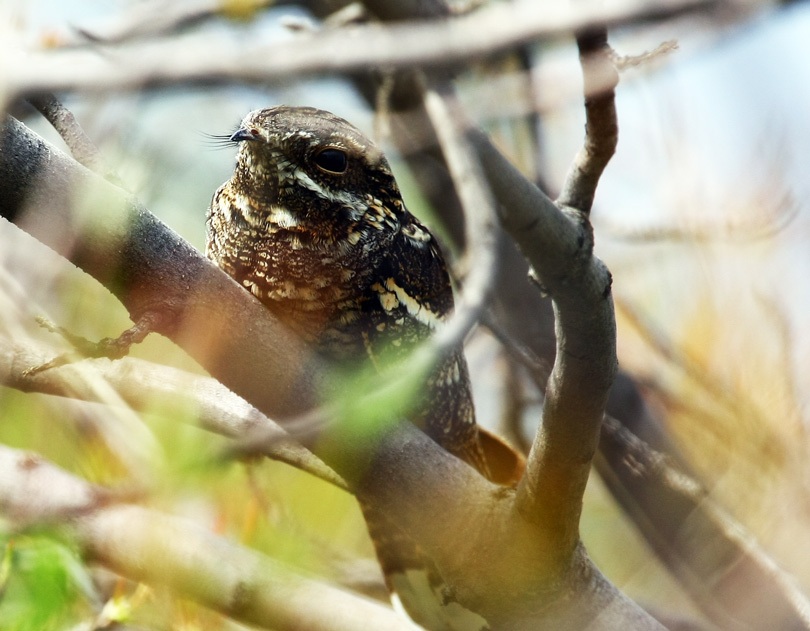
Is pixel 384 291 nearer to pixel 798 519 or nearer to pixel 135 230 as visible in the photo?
pixel 135 230

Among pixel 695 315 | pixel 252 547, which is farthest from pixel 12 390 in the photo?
pixel 695 315

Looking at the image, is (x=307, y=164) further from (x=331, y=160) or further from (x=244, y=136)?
(x=244, y=136)

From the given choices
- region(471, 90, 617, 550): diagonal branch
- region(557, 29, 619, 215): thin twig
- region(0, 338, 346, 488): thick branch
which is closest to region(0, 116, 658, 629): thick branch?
region(471, 90, 617, 550): diagonal branch

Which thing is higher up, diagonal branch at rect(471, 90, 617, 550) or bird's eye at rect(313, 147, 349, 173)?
bird's eye at rect(313, 147, 349, 173)

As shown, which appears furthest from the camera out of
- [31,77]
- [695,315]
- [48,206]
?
[695,315]

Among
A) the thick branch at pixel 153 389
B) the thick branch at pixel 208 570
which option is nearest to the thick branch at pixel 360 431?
the thick branch at pixel 153 389

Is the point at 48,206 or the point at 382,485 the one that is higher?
the point at 48,206

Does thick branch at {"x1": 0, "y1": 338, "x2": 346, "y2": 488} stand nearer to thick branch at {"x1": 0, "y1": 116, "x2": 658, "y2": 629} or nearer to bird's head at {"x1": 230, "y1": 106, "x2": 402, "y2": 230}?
thick branch at {"x1": 0, "y1": 116, "x2": 658, "y2": 629}
